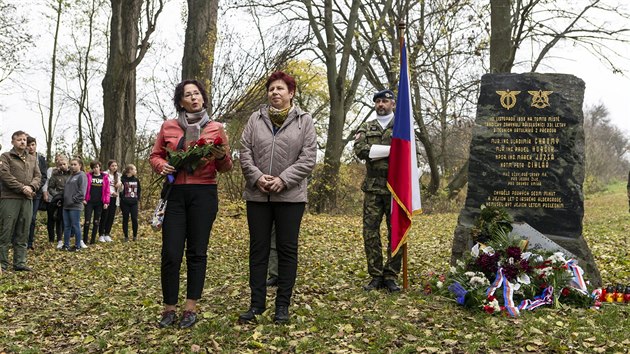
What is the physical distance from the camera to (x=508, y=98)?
7.19 m

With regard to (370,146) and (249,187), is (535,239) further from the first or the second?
(249,187)

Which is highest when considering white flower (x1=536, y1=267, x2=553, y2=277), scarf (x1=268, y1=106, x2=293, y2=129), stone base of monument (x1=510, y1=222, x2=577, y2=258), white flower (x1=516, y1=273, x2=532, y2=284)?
scarf (x1=268, y1=106, x2=293, y2=129)

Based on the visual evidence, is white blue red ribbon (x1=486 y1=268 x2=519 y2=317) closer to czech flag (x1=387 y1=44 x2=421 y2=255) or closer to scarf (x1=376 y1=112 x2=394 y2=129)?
czech flag (x1=387 y1=44 x2=421 y2=255)

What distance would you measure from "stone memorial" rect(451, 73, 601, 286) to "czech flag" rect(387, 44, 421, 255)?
1.05 meters

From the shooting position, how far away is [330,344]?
4.85 metres

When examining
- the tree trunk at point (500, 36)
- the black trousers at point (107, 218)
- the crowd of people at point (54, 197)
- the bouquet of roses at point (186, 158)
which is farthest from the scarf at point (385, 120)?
the tree trunk at point (500, 36)

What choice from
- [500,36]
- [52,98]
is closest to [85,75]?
[52,98]

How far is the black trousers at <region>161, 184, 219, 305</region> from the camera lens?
514 centimetres

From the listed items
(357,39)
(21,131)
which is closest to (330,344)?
(21,131)

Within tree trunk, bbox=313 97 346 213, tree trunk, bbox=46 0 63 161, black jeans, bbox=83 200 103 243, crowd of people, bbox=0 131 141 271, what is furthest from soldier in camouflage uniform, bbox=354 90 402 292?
tree trunk, bbox=46 0 63 161

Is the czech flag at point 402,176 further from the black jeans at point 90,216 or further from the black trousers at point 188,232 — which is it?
the black jeans at point 90,216

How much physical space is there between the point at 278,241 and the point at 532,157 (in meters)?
3.48

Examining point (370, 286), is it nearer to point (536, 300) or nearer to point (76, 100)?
point (536, 300)

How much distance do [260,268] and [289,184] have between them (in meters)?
0.83
